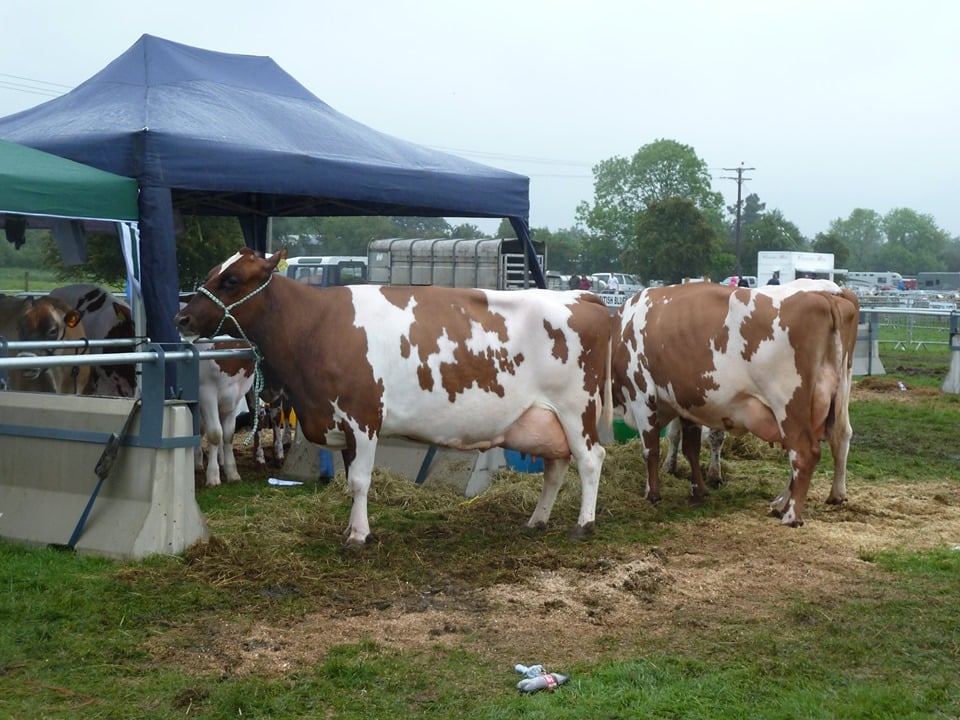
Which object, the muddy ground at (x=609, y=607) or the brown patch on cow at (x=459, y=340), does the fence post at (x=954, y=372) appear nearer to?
the muddy ground at (x=609, y=607)

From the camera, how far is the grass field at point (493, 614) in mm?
4703

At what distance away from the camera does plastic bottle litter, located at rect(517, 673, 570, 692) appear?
479cm

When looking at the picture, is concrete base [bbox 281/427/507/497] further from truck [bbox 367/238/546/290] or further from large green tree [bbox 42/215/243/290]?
large green tree [bbox 42/215/243/290]

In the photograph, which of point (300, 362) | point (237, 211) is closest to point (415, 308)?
point (300, 362)

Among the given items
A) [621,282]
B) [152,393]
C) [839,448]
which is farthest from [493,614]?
[621,282]

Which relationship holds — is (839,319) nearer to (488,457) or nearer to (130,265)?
(488,457)

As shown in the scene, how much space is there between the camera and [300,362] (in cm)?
745

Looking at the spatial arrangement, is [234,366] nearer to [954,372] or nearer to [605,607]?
[605,607]

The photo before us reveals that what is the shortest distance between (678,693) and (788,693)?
1.62 feet

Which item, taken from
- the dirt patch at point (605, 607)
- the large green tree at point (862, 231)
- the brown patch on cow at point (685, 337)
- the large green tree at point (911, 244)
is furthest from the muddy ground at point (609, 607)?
the large green tree at point (862, 231)

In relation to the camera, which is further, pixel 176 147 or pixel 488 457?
pixel 488 457

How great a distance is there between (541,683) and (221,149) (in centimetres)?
546

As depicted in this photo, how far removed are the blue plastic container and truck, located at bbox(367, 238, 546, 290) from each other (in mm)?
10813

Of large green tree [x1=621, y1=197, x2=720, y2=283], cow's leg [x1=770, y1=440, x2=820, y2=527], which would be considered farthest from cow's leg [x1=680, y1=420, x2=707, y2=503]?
large green tree [x1=621, y1=197, x2=720, y2=283]
